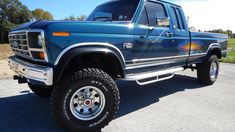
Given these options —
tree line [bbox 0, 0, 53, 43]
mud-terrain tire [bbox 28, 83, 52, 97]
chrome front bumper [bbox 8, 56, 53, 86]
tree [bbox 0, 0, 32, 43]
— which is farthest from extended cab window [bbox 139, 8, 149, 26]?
tree [bbox 0, 0, 32, 43]

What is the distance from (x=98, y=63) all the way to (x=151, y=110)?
139cm

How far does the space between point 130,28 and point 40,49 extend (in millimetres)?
1572

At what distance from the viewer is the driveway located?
3.44 m

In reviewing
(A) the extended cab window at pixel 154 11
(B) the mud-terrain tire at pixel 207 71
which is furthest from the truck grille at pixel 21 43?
(B) the mud-terrain tire at pixel 207 71

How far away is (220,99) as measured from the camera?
503 cm

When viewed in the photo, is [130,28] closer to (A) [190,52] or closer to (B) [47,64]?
(B) [47,64]

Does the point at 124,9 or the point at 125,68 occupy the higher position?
the point at 124,9

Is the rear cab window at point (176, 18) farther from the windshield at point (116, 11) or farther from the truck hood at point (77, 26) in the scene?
the truck hood at point (77, 26)

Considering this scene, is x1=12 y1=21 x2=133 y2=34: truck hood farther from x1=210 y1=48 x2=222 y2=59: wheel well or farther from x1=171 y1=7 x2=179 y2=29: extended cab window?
x1=210 y1=48 x2=222 y2=59: wheel well

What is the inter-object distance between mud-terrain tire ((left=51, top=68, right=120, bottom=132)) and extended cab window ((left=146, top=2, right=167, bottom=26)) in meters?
1.71

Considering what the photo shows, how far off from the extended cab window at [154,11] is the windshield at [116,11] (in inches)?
14.0

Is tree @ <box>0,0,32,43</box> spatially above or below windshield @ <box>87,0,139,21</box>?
above

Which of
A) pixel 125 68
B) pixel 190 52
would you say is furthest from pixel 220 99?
pixel 125 68

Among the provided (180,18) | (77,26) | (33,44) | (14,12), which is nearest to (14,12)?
(14,12)
